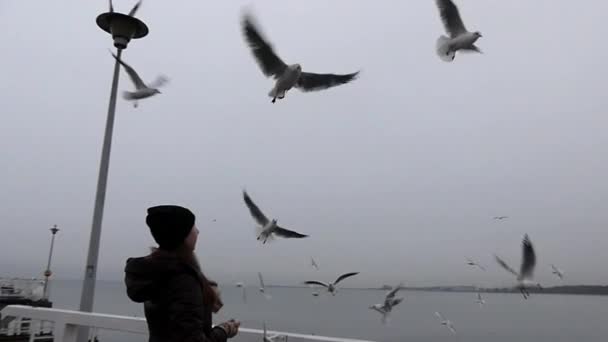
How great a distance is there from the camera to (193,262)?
6.09 feet

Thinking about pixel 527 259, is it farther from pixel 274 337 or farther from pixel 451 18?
pixel 274 337

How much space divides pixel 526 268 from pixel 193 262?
5.55 m

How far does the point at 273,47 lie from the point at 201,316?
169 inches

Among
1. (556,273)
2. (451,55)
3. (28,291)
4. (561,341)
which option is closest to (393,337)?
(561,341)

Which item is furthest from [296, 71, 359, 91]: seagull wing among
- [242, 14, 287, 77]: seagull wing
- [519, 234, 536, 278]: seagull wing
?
[519, 234, 536, 278]: seagull wing

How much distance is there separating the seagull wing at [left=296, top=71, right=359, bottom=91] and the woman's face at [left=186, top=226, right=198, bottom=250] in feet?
13.5

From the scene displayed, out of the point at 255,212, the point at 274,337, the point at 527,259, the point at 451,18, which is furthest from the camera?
the point at 255,212

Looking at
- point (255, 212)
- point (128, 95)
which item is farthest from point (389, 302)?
point (128, 95)

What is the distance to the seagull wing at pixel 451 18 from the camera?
17.7 ft

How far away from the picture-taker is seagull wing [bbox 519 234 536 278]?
6281 mm

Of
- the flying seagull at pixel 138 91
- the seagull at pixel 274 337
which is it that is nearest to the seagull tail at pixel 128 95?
the flying seagull at pixel 138 91

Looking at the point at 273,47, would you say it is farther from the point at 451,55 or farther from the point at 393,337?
the point at 393,337

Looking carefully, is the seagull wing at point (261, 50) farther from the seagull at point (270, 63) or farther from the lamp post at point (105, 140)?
the lamp post at point (105, 140)

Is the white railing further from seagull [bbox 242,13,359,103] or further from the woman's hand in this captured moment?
seagull [bbox 242,13,359,103]
